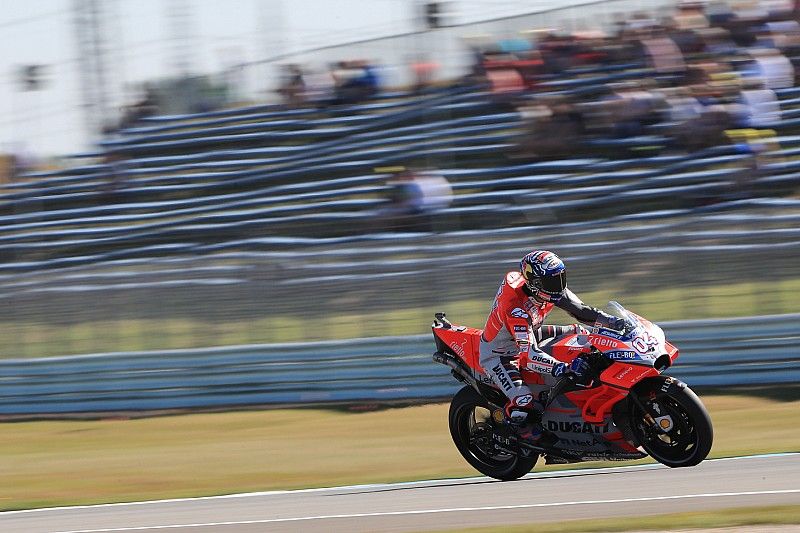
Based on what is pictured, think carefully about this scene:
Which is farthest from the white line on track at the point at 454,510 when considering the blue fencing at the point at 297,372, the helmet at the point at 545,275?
the blue fencing at the point at 297,372

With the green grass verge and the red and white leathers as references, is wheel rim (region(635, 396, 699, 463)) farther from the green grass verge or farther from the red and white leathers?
the red and white leathers

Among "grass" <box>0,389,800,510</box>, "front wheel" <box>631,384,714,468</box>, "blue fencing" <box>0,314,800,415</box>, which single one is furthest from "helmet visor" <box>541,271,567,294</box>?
"blue fencing" <box>0,314,800,415</box>

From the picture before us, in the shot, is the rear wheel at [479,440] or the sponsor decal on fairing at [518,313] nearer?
the sponsor decal on fairing at [518,313]

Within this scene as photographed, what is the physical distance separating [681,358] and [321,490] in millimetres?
4598

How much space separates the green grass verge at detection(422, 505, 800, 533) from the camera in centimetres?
654

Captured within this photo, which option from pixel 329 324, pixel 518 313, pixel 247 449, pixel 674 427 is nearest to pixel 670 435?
pixel 674 427

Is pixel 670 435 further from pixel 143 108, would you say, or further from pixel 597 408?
pixel 143 108

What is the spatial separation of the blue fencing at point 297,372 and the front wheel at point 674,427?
14.7 feet

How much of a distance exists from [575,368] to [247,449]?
448 centimetres

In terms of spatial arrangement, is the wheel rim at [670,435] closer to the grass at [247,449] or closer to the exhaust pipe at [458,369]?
the exhaust pipe at [458,369]

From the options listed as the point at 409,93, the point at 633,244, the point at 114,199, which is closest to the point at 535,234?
the point at 633,244

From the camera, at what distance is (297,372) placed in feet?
41.9

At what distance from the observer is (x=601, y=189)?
1355 centimetres

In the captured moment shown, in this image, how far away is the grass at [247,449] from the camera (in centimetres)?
936
